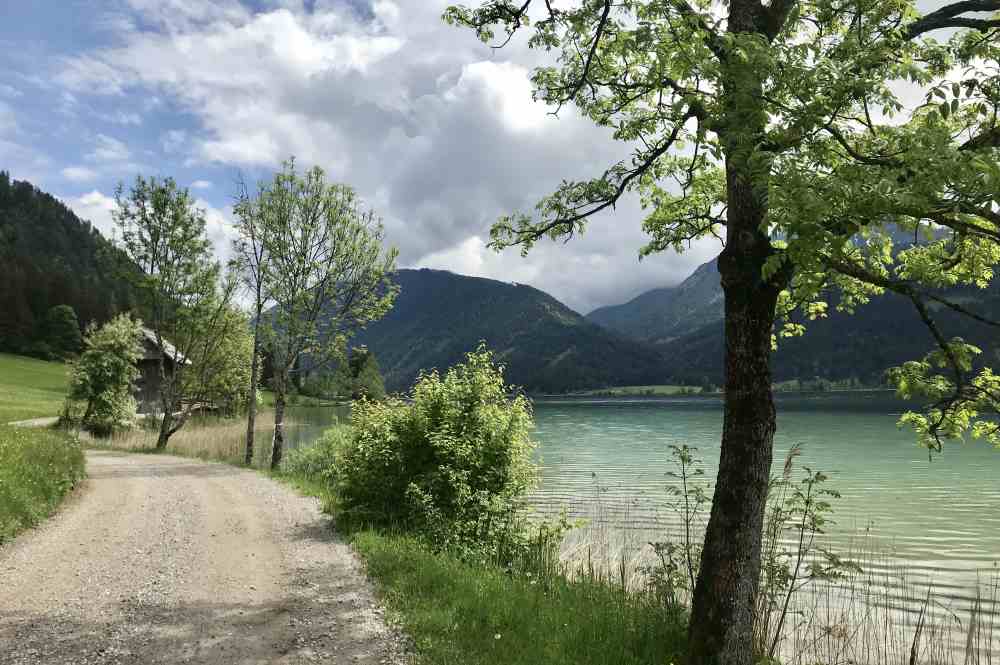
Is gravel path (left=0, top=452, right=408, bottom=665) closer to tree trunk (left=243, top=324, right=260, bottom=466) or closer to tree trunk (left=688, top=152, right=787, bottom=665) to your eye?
tree trunk (left=688, top=152, right=787, bottom=665)

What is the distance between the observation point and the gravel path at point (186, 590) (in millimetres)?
7332

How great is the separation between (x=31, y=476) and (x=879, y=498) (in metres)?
28.8

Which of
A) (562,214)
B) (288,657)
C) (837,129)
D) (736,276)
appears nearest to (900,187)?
(837,129)

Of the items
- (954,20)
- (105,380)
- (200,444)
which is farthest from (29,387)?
(954,20)

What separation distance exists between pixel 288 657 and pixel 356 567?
3613 millimetres

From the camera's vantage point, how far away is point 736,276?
723cm

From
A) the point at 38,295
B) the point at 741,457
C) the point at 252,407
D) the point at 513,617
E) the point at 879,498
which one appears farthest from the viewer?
the point at 38,295

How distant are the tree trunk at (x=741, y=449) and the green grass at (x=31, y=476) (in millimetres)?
12770

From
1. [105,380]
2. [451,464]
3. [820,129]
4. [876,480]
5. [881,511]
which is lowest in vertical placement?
[876,480]

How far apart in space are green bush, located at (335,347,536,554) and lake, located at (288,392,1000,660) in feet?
15.0

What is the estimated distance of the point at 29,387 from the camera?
6088 centimetres

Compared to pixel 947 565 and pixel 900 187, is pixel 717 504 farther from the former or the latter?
pixel 947 565

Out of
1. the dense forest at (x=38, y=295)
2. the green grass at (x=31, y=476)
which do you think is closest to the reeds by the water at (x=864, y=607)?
the green grass at (x=31, y=476)

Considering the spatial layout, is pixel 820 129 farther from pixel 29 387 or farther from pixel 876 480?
pixel 29 387
